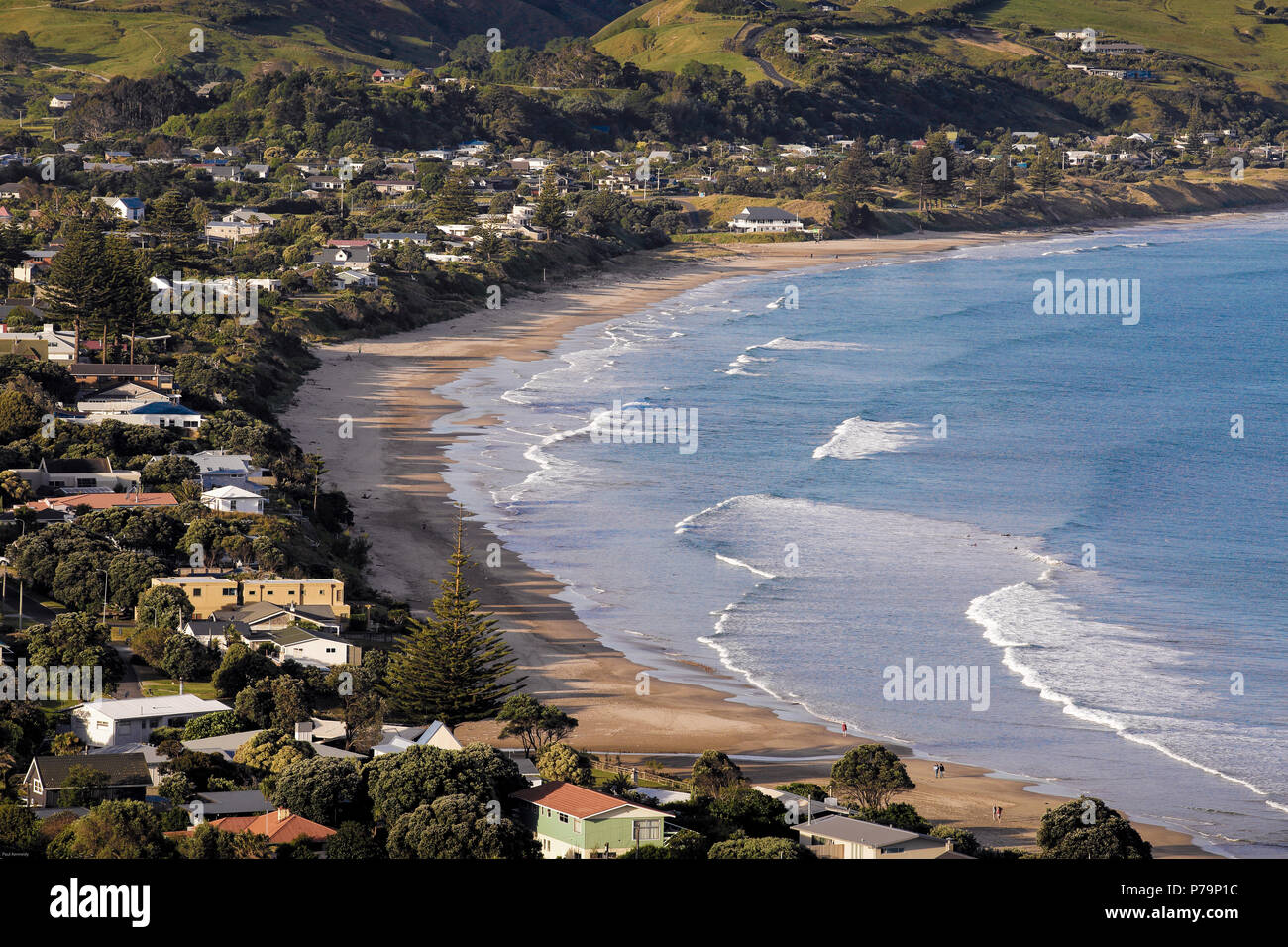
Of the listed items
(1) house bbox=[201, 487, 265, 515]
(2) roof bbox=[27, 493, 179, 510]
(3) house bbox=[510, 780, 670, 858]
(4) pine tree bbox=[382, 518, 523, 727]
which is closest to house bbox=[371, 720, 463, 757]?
(4) pine tree bbox=[382, 518, 523, 727]

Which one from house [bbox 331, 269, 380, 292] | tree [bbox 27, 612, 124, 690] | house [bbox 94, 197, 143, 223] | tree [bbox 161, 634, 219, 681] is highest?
house [bbox 94, 197, 143, 223]

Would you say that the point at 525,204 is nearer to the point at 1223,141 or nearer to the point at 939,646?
the point at 939,646

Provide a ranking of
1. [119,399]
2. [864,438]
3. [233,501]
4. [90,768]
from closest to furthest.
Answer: [90,768] < [233,501] < [119,399] < [864,438]

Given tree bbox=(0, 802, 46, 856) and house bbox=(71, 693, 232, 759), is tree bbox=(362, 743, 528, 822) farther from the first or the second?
house bbox=(71, 693, 232, 759)

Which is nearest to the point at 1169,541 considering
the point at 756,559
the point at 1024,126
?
the point at 756,559

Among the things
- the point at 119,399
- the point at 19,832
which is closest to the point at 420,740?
the point at 19,832

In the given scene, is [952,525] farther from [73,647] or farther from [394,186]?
[394,186]

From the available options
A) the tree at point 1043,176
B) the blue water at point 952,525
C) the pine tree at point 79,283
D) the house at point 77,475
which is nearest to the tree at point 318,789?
the blue water at point 952,525
